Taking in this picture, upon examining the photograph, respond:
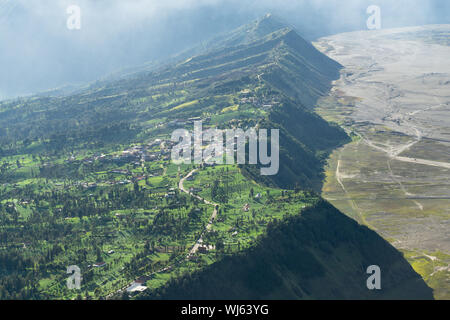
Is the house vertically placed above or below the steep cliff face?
above

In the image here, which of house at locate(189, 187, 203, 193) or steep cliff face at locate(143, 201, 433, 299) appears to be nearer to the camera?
steep cliff face at locate(143, 201, 433, 299)

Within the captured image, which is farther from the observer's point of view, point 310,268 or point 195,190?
point 195,190

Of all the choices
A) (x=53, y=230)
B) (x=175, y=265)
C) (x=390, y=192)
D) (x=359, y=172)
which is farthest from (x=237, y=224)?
(x=359, y=172)

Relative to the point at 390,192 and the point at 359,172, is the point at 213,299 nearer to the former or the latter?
the point at 390,192

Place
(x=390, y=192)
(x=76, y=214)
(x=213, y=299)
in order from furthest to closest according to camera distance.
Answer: (x=390, y=192) < (x=76, y=214) < (x=213, y=299)

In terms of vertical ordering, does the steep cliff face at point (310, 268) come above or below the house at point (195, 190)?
below

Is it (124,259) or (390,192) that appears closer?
(124,259)

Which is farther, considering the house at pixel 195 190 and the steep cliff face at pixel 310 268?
the house at pixel 195 190

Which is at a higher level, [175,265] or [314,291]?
[175,265]

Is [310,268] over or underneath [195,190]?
underneath

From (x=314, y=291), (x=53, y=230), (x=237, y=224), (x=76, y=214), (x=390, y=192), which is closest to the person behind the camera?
(x=314, y=291)

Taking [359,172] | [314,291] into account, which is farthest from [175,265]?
[359,172]
